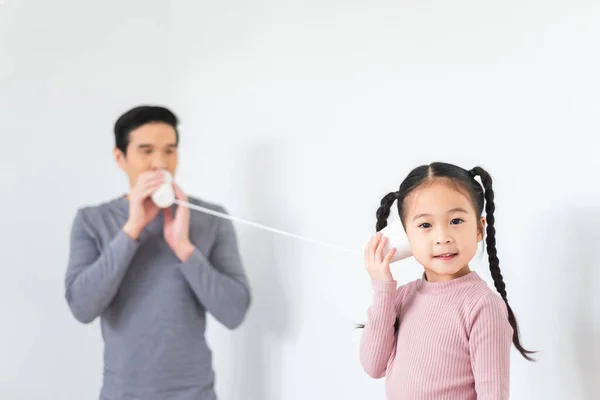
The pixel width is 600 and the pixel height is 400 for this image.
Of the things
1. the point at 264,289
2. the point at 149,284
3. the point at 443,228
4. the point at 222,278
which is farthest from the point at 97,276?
the point at 443,228

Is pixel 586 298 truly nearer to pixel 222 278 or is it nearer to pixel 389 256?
pixel 389 256

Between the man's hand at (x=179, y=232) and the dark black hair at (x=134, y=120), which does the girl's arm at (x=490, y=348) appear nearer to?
the man's hand at (x=179, y=232)

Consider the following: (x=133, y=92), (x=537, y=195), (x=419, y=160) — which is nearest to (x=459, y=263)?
(x=537, y=195)

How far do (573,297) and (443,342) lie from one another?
0.85 feet

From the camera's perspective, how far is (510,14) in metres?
1.10

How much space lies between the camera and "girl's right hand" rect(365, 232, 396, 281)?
971 mm

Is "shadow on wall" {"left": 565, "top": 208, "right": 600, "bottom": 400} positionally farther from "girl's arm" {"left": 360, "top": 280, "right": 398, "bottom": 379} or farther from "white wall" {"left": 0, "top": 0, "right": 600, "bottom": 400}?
"girl's arm" {"left": 360, "top": 280, "right": 398, "bottom": 379}

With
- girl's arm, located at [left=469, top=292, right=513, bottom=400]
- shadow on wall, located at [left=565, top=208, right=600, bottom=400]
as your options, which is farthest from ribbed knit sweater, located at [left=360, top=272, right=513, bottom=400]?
shadow on wall, located at [left=565, top=208, right=600, bottom=400]

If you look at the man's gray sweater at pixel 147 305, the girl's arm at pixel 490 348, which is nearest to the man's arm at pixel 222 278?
the man's gray sweater at pixel 147 305

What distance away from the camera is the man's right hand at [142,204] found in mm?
1137

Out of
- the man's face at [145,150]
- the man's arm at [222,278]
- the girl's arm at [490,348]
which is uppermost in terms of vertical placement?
the man's face at [145,150]

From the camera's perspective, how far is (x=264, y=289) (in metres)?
1.49

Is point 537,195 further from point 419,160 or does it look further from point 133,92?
point 133,92

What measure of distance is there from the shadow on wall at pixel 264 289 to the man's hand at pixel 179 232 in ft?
1.01
